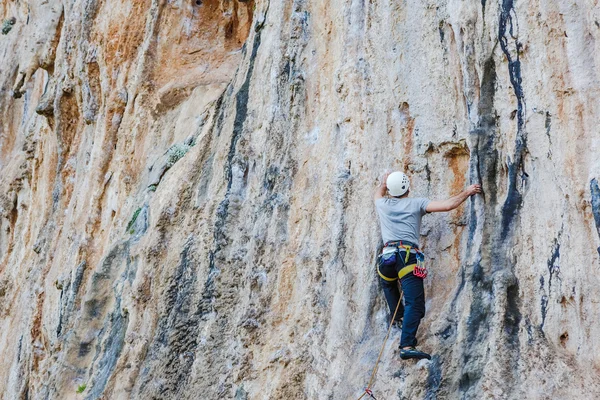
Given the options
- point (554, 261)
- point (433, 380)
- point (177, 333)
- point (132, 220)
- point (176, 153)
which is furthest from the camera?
point (176, 153)

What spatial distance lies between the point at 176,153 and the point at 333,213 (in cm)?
356

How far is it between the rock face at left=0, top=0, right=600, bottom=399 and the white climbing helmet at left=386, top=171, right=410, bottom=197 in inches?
16.1

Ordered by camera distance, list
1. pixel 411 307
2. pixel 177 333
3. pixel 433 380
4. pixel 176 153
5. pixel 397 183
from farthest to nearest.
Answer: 1. pixel 176 153
2. pixel 177 333
3. pixel 397 183
4. pixel 411 307
5. pixel 433 380

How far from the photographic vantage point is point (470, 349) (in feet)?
21.7

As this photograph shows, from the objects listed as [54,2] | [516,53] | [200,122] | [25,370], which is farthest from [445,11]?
[54,2]

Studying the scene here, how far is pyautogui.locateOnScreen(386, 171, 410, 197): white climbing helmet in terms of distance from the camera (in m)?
7.45

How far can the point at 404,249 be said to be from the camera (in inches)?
282

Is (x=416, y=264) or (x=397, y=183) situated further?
(x=397, y=183)

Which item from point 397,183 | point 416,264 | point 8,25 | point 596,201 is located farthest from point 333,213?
point 8,25

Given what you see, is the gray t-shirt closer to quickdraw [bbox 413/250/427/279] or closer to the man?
the man

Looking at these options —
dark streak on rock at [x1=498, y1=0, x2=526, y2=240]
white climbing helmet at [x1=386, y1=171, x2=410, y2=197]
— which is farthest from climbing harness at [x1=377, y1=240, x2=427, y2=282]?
dark streak on rock at [x1=498, y1=0, x2=526, y2=240]

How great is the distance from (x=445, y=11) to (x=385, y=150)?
4.81 feet

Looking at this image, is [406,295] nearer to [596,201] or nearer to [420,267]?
[420,267]

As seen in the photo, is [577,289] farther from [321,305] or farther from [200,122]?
[200,122]
